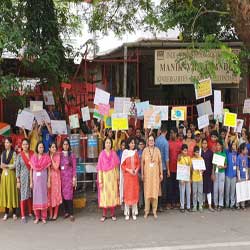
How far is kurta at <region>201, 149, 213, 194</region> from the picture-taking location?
28.9ft

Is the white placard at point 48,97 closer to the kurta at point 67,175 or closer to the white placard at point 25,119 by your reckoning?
the white placard at point 25,119

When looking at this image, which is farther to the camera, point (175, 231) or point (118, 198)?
point (118, 198)

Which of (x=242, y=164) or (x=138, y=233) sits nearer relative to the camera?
(x=138, y=233)

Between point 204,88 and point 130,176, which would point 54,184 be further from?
point 204,88

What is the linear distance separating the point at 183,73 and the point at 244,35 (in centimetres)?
290

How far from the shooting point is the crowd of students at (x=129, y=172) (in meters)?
8.14

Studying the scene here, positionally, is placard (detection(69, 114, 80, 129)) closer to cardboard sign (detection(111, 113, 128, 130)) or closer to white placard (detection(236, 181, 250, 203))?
cardboard sign (detection(111, 113, 128, 130))

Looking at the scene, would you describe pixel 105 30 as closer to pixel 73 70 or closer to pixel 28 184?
pixel 73 70

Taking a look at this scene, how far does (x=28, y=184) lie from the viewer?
26.6 feet

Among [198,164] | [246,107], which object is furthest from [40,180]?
[246,107]

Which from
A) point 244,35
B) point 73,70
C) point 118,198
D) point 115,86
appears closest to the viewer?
point 244,35

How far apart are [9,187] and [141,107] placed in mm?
2909

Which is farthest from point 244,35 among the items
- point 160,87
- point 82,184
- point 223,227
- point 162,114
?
point 160,87

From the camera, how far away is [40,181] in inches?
316
